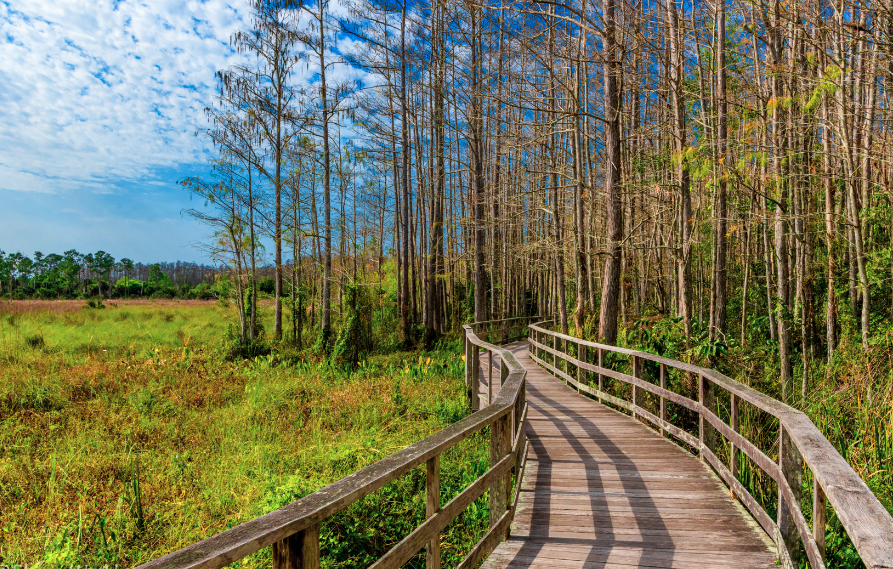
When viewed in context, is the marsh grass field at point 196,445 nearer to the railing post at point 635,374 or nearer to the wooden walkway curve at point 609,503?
the wooden walkway curve at point 609,503

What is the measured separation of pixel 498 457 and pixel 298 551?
2099mm

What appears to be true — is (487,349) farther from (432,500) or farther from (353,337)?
(353,337)

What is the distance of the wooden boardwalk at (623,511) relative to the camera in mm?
3051

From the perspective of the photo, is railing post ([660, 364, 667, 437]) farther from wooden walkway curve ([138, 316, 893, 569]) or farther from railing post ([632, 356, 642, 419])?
railing post ([632, 356, 642, 419])

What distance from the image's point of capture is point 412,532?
2143 mm

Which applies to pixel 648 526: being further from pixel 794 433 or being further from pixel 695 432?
pixel 695 432

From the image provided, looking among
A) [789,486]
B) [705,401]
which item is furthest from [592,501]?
[705,401]

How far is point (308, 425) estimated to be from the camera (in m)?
7.93

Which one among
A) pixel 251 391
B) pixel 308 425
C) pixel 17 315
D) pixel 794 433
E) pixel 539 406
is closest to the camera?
pixel 794 433

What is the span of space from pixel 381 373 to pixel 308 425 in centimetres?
431

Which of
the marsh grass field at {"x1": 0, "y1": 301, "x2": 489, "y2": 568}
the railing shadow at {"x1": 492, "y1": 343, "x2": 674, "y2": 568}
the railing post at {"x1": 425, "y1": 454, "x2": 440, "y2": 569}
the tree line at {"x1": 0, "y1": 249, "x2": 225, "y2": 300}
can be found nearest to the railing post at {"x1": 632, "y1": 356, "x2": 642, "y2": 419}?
the railing shadow at {"x1": 492, "y1": 343, "x2": 674, "y2": 568}

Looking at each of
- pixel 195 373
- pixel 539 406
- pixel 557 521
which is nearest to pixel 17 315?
pixel 195 373

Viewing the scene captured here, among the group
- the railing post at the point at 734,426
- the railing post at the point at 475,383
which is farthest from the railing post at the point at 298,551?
the railing post at the point at 475,383

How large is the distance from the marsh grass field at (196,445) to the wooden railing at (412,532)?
145 centimetres
